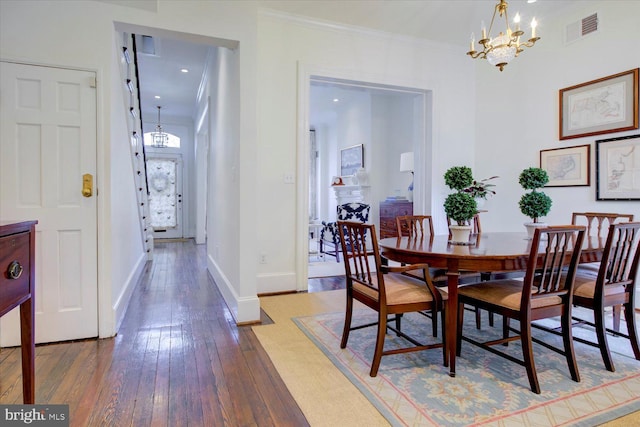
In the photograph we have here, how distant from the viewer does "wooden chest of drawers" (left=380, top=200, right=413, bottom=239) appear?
18.6ft

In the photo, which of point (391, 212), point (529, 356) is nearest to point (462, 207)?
point (529, 356)

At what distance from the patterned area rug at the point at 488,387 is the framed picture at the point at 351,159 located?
16.6 feet

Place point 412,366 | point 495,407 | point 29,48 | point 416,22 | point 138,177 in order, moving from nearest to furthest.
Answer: point 495,407
point 412,366
point 29,48
point 416,22
point 138,177

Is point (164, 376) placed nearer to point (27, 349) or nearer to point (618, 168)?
point (27, 349)

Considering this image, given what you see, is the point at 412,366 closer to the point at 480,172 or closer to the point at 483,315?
the point at 483,315

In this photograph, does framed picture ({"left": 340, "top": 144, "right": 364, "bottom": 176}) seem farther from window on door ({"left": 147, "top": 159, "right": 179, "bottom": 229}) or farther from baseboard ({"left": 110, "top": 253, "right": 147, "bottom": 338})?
baseboard ({"left": 110, "top": 253, "right": 147, "bottom": 338})

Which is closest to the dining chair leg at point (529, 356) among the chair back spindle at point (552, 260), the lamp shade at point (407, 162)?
the chair back spindle at point (552, 260)

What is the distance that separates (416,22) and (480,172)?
6.79ft

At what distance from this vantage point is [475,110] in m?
4.75

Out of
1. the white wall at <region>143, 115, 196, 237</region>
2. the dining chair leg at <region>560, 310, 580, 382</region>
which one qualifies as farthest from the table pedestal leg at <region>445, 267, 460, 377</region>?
the white wall at <region>143, 115, 196, 237</region>

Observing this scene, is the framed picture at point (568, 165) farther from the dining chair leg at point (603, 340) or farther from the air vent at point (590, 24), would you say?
the dining chair leg at point (603, 340)

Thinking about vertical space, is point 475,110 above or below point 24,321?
above

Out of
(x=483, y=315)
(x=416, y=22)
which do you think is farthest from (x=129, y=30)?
(x=483, y=315)

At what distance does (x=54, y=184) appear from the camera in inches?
93.2
